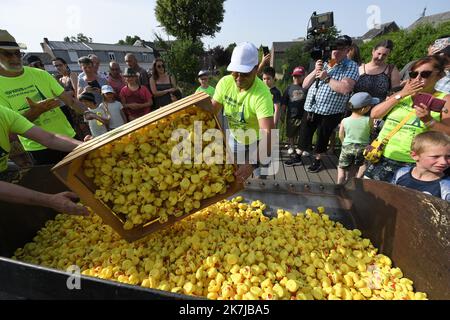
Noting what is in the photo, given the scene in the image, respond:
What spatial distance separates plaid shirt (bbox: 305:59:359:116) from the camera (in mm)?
3916

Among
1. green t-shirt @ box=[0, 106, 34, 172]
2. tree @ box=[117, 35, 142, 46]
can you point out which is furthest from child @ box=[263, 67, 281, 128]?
tree @ box=[117, 35, 142, 46]

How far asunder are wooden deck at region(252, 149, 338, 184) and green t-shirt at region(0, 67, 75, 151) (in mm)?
3296

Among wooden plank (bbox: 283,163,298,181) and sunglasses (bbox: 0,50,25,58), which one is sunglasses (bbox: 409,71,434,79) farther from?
sunglasses (bbox: 0,50,25,58)

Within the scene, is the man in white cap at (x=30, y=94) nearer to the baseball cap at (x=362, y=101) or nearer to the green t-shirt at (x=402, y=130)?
the green t-shirt at (x=402, y=130)

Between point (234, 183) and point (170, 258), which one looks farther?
point (234, 183)

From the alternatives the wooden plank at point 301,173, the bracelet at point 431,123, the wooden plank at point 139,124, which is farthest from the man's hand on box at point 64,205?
the wooden plank at point 301,173

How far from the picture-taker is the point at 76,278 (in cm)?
142

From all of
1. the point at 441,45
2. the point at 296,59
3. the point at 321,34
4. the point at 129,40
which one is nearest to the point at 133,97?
the point at 321,34

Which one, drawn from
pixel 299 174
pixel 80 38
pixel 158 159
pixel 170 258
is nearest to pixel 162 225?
pixel 170 258

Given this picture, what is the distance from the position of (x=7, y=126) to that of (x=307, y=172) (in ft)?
14.8

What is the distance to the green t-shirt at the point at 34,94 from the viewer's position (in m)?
2.73

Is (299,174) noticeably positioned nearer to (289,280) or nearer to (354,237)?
(354,237)

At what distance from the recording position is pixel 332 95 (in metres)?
4.13

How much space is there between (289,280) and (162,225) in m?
1.08
